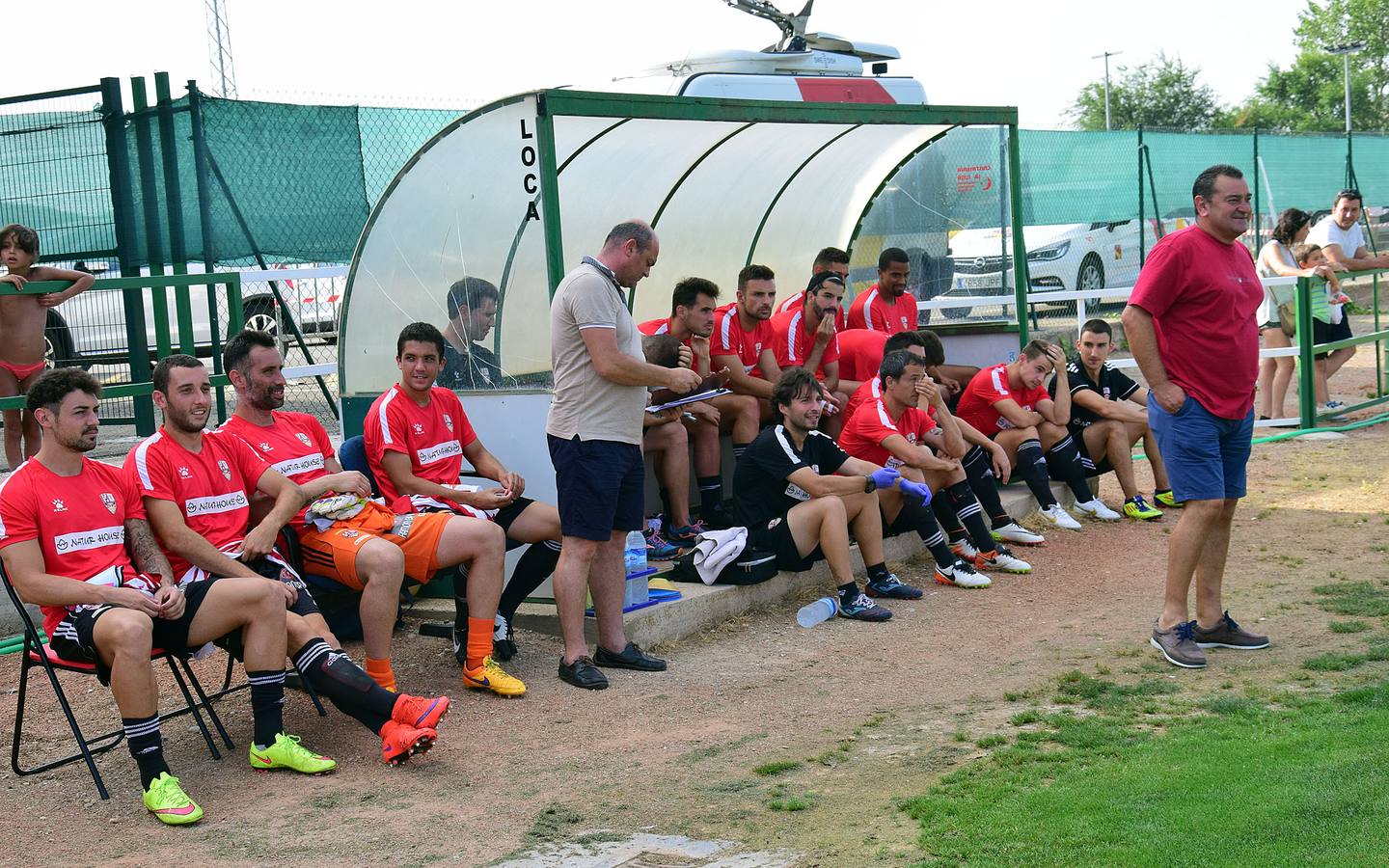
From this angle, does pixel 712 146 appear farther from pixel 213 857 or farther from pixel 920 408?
pixel 213 857

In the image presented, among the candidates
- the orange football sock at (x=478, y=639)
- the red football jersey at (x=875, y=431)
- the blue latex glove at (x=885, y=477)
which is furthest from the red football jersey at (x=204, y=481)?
the red football jersey at (x=875, y=431)

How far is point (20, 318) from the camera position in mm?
7492

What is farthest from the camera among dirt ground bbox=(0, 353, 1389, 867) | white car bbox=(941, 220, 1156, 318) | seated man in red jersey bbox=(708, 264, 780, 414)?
white car bbox=(941, 220, 1156, 318)

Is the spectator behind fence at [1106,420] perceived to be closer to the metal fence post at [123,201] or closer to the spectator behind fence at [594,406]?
the spectator behind fence at [594,406]

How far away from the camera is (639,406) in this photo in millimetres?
6039

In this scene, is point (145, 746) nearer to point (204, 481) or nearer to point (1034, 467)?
point (204, 481)

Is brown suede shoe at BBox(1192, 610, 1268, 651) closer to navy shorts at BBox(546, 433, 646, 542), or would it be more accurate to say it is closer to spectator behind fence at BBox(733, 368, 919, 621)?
spectator behind fence at BBox(733, 368, 919, 621)

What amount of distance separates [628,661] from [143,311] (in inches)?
214

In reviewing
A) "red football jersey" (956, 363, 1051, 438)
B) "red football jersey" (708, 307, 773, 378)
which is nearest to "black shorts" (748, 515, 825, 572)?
"red football jersey" (708, 307, 773, 378)

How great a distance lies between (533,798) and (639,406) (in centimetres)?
194

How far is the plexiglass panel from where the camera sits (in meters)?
6.68

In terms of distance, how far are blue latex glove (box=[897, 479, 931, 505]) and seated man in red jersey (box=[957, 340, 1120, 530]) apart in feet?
5.45

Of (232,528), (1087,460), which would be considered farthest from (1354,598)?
(232,528)

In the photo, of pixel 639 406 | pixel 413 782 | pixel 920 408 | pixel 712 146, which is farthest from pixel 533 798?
pixel 712 146
